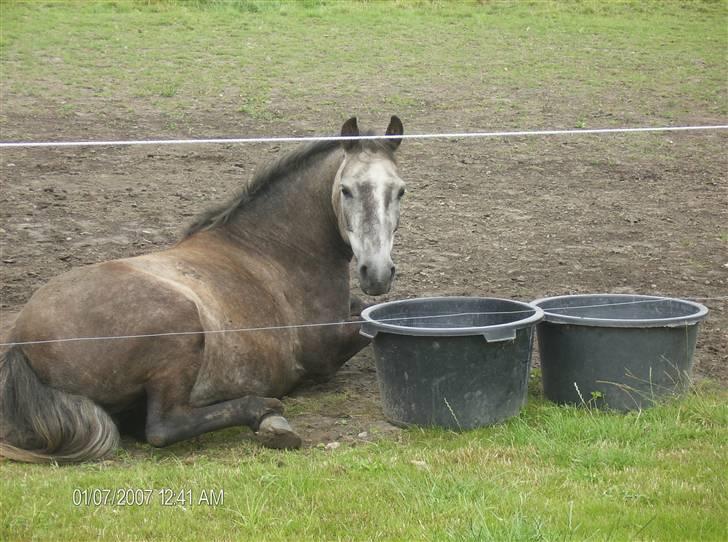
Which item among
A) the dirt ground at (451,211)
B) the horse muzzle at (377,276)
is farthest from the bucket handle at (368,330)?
the dirt ground at (451,211)

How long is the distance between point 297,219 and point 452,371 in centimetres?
173

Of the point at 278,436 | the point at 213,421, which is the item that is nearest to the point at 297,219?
the point at 213,421

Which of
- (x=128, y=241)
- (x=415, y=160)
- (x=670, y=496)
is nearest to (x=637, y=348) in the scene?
(x=670, y=496)

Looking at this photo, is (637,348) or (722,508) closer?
(722,508)

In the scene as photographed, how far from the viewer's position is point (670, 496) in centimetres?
439

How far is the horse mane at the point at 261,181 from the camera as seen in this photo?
21.2ft

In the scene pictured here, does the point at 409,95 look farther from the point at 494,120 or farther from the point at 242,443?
the point at 242,443

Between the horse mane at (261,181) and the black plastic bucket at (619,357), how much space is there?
6.01 ft

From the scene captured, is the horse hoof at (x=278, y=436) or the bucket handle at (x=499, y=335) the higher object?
the bucket handle at (x=499, y=335)

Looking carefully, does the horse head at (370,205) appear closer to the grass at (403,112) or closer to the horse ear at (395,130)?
the horse ear at (395,130)

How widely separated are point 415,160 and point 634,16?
1044 centimetres

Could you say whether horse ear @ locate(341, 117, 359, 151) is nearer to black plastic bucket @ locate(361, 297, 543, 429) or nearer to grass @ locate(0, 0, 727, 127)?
black plastic bucket @ locate(361, 297, 543, 429)

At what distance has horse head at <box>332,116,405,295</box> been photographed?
5.64 m

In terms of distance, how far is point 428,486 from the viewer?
442 cm
